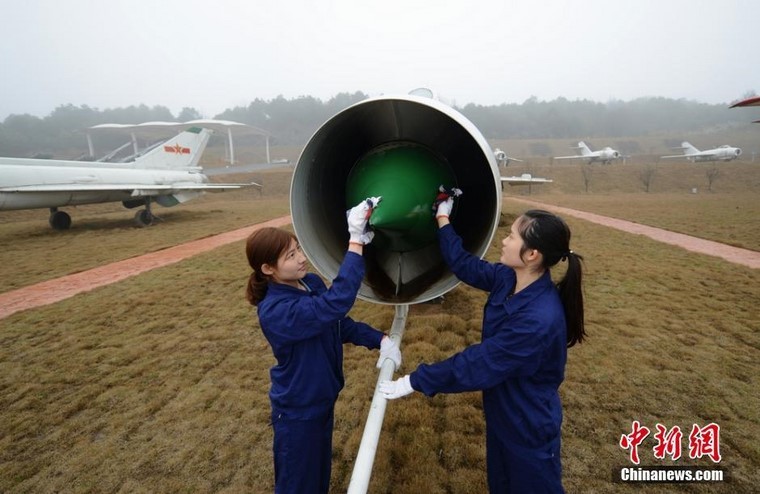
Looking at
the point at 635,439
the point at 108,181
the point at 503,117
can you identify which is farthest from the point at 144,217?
the point at 503,117

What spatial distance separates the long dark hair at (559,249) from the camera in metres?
1.51

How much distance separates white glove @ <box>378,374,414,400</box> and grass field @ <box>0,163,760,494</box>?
96 centimetres

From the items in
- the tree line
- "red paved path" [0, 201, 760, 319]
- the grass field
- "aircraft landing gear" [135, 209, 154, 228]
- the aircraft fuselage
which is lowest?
the grass field

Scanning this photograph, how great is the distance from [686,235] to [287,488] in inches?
462

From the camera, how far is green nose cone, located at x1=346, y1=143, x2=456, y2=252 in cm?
193

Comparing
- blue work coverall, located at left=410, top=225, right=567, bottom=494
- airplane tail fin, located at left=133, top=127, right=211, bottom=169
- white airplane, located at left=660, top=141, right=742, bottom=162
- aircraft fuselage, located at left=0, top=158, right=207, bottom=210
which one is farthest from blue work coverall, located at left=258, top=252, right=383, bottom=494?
white airplane, located at left=660, top=141, right=742, bottom=162

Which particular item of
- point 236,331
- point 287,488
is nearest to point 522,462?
point 287,488

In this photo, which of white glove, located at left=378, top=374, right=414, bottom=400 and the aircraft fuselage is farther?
the aircraft fuselage

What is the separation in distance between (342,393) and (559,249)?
2271 mm

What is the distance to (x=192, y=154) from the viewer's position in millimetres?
17312

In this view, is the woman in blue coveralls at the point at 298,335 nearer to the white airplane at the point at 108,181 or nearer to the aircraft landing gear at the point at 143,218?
the white airplane at the point at 108,181

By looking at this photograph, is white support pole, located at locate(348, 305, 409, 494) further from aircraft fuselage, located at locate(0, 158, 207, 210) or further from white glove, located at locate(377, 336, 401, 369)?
aircraft fuselage, located at locate(0, 158, 207, 210)

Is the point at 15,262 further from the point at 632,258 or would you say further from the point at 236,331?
the point at 632,258

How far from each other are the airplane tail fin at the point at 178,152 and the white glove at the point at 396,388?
17.1m
